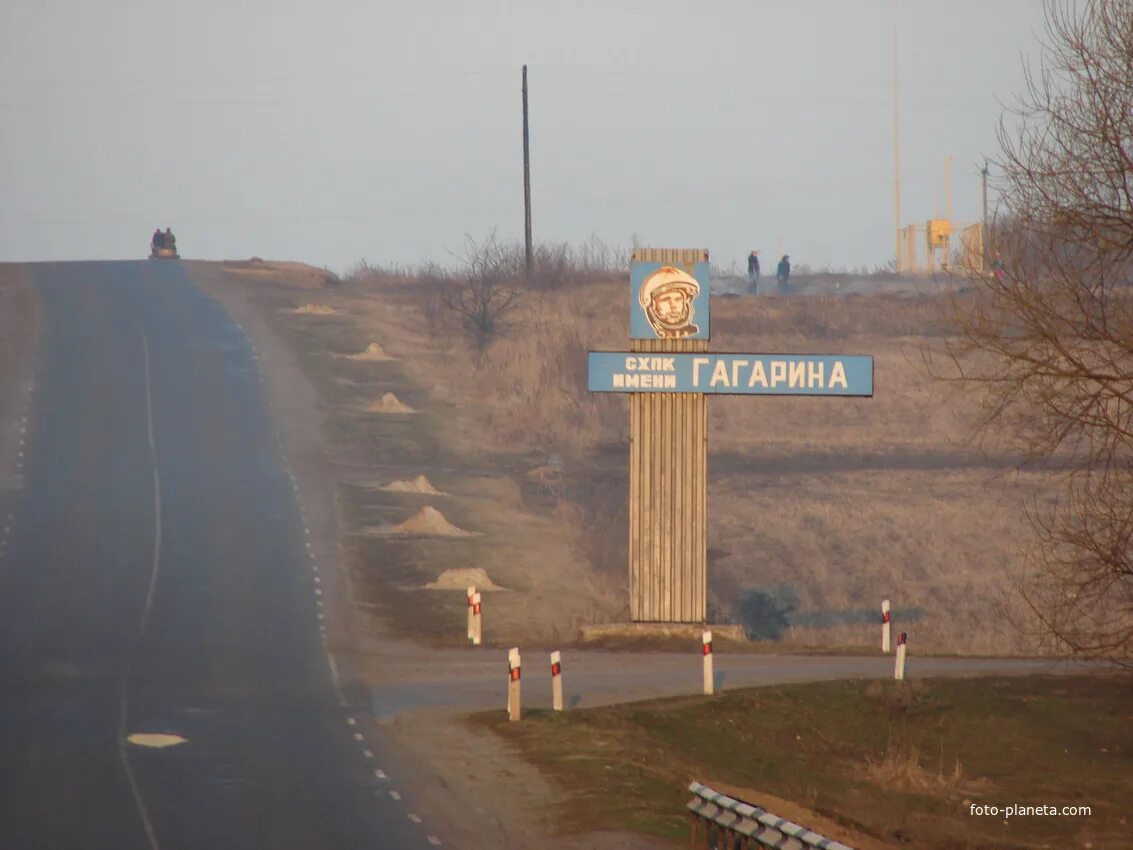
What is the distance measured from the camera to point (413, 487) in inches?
1523

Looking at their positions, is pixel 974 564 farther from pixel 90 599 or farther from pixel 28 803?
pixel 28 803

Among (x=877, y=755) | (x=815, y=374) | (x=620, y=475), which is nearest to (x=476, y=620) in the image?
(x=815, y=374)

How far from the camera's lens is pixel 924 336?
58.7 meters

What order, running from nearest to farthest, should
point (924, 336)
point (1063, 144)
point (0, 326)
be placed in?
point (1063, 144) < point (0, 326) < point (924, 336)

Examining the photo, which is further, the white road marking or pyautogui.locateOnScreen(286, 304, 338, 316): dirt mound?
pyautogui.locateOnScreen(286, 304, 338, 316): dirt mound

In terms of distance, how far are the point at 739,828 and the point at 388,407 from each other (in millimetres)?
36214

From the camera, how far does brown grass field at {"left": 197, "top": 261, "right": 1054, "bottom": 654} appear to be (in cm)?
3155

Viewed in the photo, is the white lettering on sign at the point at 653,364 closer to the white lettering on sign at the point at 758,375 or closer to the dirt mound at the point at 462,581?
the white lettering on sign at the point at 758,375

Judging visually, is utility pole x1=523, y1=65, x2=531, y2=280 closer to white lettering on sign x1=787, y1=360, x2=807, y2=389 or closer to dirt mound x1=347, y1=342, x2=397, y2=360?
dirt mound x1=347, y1=342, x2=397, y2=360

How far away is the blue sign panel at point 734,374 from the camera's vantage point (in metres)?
25.4

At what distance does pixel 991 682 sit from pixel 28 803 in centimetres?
1338

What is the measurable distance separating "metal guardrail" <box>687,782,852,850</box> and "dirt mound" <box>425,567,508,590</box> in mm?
17078

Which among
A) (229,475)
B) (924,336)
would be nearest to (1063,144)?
(229,475)

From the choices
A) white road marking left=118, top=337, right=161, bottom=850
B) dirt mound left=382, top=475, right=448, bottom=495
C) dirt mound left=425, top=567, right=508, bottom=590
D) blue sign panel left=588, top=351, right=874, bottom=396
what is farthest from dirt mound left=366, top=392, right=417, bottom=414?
blue sign panel left=588, top=351, right=874, bottom=396
